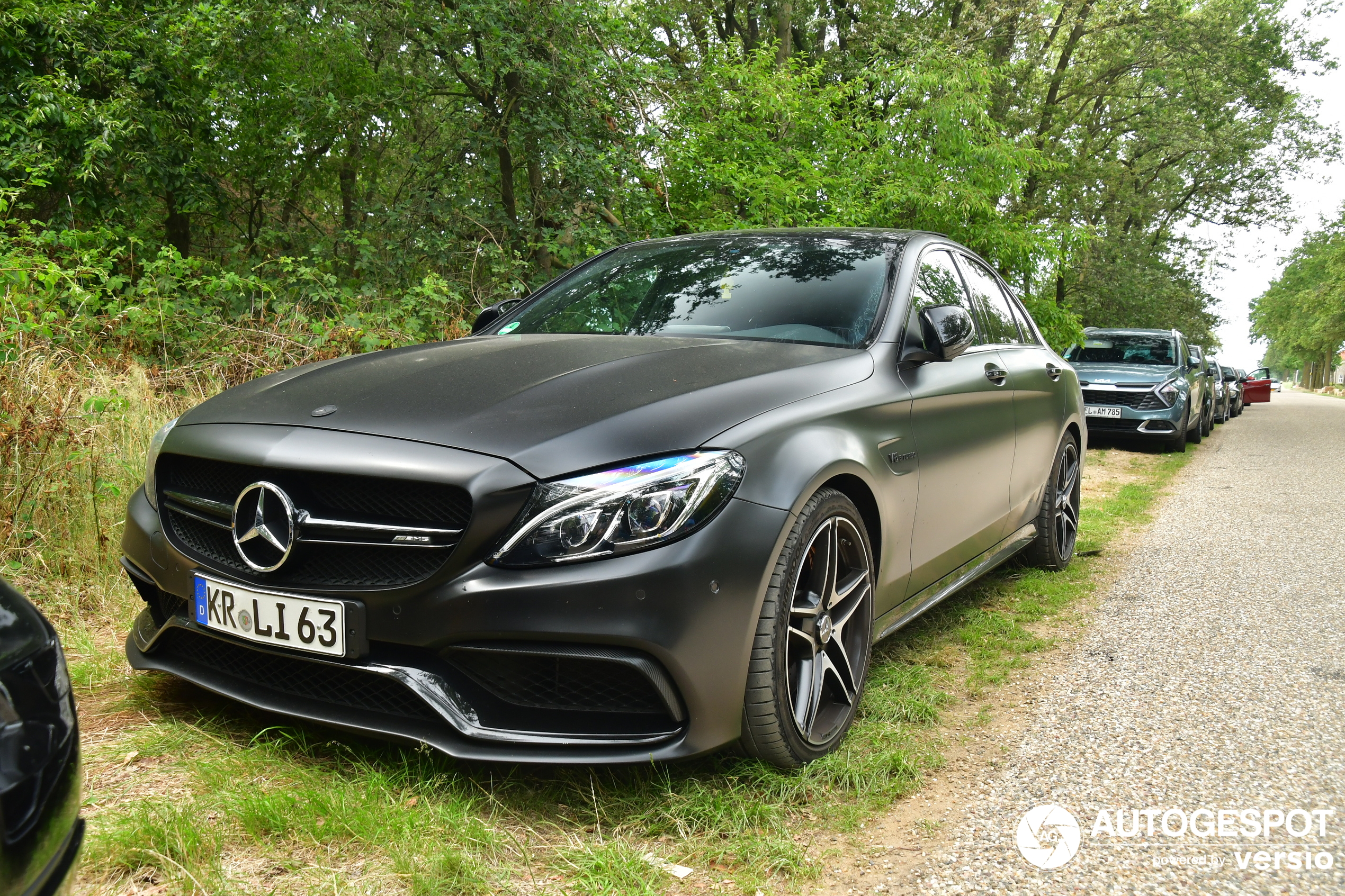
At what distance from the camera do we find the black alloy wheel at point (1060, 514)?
5.05 meters

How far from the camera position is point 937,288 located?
3867mm

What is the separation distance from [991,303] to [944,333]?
155 centimetres

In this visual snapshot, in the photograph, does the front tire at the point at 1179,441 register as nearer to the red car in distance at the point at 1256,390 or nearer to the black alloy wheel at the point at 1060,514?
the black alloy wheel at the point at 1060,514

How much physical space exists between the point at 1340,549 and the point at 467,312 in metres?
6.72

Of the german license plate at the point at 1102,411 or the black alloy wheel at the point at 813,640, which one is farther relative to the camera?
the german license plate at the point at 1102,411

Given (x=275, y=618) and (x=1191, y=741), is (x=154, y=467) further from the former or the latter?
(x=1191, y=741)

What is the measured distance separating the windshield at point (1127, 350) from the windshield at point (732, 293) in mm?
10647

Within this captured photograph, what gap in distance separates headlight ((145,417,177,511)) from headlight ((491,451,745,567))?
45.8 inches

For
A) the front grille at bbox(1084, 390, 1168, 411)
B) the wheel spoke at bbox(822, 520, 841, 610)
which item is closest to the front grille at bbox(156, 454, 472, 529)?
the wheel spoke at bbox(822, 520, 841, 610)

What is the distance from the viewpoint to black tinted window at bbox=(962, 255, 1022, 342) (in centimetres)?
448

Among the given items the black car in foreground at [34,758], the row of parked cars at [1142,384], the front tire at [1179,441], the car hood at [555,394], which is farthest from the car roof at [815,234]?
the front tire at [1179,441]

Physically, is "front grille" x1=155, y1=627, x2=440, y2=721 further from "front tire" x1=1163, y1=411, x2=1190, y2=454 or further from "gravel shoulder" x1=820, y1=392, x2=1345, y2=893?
"front tire" x1=1163, y1=411, x2=1190, y2=454

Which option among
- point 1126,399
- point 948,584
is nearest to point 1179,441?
point 1126,399

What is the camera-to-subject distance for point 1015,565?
543cm
